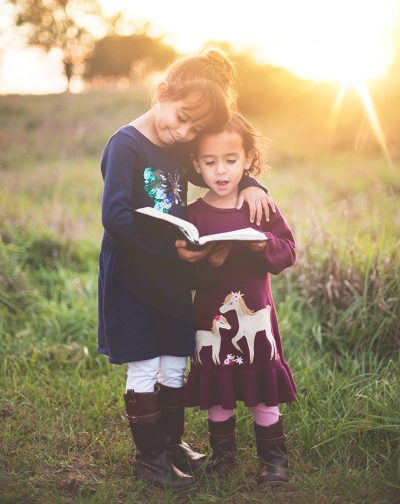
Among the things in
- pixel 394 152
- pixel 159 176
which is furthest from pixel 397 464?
pixel 394 152

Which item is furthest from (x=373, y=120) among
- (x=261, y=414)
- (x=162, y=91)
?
(x=261, y=414)

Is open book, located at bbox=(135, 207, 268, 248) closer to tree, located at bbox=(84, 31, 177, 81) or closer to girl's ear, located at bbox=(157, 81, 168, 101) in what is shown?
girl's ear, located at bbox=(157, 81, 168, 101)

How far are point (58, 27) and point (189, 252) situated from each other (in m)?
27.8

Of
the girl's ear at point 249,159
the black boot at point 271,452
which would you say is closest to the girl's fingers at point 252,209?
the girl's ear at point 249,159

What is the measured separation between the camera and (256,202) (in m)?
2.51

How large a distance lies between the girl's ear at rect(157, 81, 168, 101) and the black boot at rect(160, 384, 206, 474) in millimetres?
1398

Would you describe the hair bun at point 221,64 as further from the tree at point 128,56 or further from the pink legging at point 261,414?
the tree at point 128,56

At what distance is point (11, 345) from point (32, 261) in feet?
5.11

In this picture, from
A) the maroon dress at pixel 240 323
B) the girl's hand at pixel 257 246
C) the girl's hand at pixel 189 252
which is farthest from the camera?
the maroon dress at pixel 240 323

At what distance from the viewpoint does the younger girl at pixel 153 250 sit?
7.82 feet

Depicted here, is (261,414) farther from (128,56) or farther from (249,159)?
(128,56)

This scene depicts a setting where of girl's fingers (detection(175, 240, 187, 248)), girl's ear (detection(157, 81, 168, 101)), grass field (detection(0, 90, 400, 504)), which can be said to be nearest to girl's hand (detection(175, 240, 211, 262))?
girl's fingers (detection(175, 240, 187, 248))

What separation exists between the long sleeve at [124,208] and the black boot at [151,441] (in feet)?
2.40

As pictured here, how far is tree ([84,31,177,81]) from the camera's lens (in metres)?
30.1
